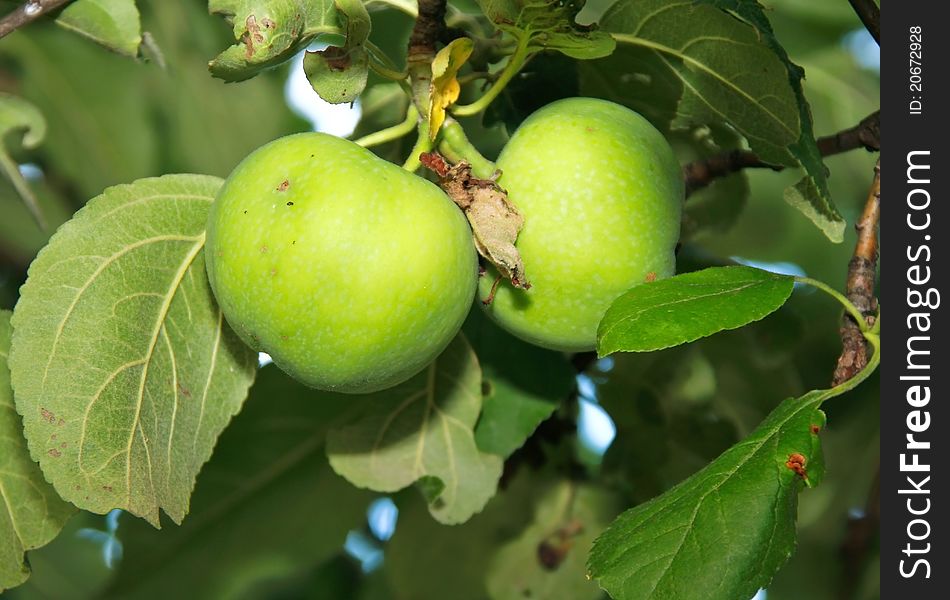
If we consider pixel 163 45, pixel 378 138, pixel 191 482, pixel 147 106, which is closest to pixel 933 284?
pixel 378 138

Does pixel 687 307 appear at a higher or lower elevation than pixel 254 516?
higher

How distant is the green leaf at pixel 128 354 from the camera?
1.41 meters

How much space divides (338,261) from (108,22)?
2.25 feet

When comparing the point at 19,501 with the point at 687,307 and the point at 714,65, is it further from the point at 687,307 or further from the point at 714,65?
the point at 714,65

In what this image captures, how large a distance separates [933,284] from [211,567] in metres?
1.43

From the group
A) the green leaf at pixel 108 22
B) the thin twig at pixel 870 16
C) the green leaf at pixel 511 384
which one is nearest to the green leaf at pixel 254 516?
the green leaf at pixel 511 384

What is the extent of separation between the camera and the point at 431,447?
1.80 m

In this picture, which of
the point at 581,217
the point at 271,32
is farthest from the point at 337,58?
the point at 581,217

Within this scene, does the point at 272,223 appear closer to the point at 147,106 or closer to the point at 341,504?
the point at 341,504

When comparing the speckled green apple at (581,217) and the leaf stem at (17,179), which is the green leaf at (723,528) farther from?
the leaf stem at (17,179)

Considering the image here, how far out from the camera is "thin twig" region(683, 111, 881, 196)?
5.32 ft

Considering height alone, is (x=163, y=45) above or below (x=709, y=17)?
below

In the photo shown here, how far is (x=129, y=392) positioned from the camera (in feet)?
4.74

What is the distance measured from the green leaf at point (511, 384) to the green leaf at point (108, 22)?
68cm
